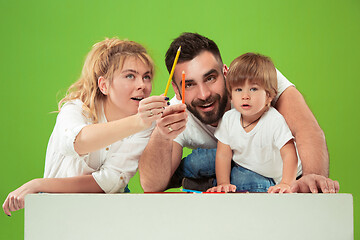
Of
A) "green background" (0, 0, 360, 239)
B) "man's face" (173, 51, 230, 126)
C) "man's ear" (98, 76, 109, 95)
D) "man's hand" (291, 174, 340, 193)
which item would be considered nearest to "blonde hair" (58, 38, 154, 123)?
"man's ear" (98, 76, 109, 95)

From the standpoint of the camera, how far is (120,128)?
1.14m

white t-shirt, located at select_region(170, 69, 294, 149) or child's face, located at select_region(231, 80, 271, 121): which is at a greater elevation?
child's face, located at select_region(231, 80, 271, 121)

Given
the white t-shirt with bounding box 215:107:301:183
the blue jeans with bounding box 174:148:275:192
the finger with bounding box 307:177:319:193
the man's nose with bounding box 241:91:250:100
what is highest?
the man's nose with bounding box 241:91:250:100

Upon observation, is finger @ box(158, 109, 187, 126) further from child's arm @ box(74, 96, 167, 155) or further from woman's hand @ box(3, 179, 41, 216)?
woman's hand @ box(3, 179, 41, 216)

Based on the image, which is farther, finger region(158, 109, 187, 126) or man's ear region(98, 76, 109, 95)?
man's ear region(98, 76, 109, 95)

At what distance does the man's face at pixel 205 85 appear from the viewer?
1.46 meters

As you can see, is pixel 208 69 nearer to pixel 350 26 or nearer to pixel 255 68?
pixel 255 68

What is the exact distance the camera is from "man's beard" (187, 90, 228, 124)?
148 centimetres

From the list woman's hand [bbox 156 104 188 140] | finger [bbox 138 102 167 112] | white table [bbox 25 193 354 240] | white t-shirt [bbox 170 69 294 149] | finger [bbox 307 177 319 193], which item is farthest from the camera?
white t-shirt [bbox 170 69 294 149]

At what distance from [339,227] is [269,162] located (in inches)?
19.8

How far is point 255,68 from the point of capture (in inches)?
51.2

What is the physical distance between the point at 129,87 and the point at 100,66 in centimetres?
14

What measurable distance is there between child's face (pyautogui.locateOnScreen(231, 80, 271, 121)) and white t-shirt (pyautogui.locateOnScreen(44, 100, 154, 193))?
339 mm

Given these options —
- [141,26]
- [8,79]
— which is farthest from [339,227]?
[8,79]
